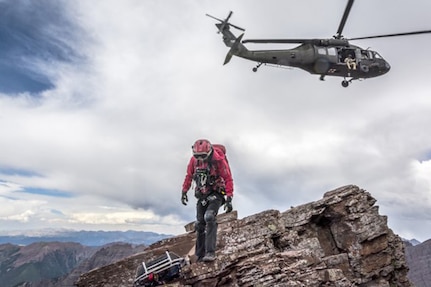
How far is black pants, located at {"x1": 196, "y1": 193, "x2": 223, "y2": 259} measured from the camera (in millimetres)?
11539

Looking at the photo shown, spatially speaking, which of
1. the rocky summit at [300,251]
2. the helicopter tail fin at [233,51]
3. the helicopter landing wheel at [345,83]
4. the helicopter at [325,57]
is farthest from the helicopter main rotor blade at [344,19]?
the rocky summit at [300,251]

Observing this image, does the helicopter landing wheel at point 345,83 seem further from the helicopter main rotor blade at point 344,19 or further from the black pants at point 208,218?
the black pants at point 208,218

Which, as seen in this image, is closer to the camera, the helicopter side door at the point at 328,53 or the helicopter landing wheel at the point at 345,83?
the helicopter side door at the point at 328,53

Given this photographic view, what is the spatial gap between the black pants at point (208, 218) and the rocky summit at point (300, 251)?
0.81 meters

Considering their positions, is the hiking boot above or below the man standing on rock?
below

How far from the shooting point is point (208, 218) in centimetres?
1145

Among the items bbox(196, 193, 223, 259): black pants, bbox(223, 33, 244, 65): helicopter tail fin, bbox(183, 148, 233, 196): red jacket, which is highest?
bbox(223, 33, 244, 65): helicopter tail fin

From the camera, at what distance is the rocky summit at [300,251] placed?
1199 centimetres

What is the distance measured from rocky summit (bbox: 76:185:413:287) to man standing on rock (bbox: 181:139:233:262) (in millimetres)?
1426

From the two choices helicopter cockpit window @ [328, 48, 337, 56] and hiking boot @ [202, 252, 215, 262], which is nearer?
hiking boot @ [202, 252, 215, 262]

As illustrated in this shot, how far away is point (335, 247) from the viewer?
20.3 meters

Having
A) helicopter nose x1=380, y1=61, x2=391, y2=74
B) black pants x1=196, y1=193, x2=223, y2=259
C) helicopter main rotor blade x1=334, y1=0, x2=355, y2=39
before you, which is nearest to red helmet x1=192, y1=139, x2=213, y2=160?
black pants x1=196, y1=193, x2=223, y2=259

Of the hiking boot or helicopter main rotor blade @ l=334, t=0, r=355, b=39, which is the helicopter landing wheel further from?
the hiking boot

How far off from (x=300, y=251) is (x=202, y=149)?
6.12m
